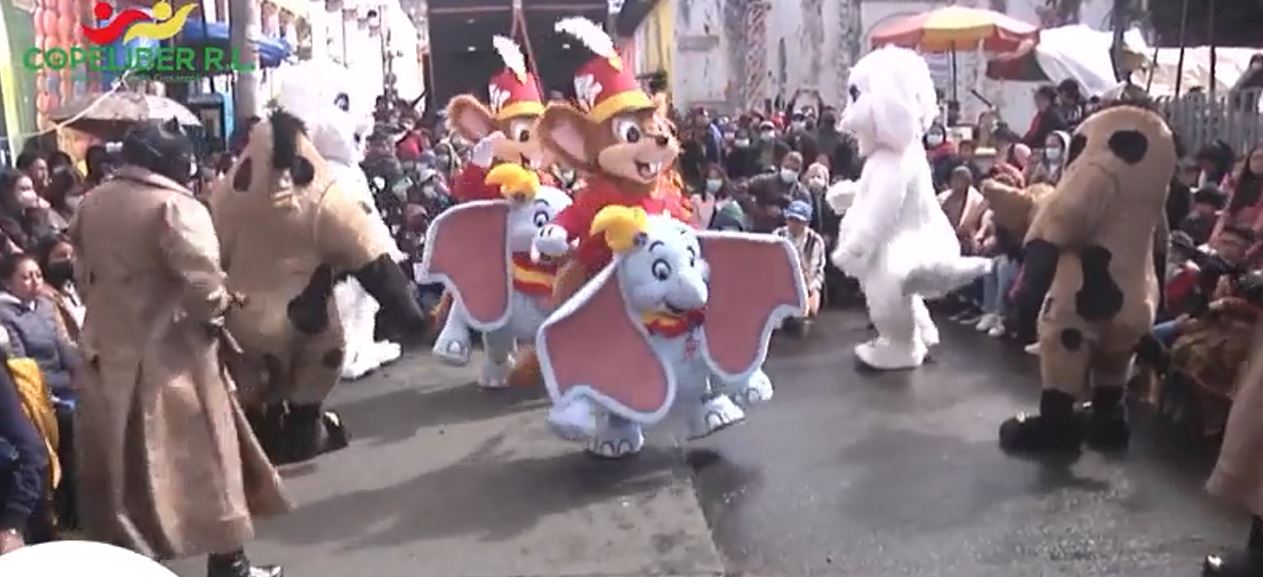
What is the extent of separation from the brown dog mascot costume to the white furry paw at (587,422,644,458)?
0.61 meters

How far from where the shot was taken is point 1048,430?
575 centimetres

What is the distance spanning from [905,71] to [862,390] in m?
1.69

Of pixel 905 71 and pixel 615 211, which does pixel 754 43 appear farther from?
pixel 615 211

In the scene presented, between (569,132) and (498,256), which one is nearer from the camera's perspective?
(569,132)

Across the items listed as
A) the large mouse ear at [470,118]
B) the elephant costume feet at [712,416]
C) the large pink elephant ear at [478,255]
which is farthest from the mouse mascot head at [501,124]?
the elephant costume feet at [712,416]

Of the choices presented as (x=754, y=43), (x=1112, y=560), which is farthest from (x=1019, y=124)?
(x=1112, y=560)

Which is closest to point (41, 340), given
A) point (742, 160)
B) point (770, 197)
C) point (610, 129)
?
point (610, 129)

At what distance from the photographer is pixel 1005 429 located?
233 inches

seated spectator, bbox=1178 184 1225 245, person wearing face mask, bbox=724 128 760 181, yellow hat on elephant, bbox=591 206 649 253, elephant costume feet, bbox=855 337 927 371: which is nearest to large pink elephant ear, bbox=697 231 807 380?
yellow hat on elephant, bbox=591 206 649 253

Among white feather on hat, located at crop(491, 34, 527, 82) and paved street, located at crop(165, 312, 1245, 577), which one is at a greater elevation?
white feather on hat, located at crop(491, 34, 527, 82)

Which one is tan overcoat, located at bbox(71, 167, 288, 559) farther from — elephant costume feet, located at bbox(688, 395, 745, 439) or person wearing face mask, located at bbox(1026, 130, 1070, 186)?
person wearing face mask, located at bbox(1026, 130, 1070, 186)

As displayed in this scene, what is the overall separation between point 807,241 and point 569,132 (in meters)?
3.11

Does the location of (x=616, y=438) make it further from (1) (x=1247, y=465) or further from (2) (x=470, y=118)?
(2) (x=470, y=118)

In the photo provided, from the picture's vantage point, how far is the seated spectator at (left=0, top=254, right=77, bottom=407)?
467 cm
